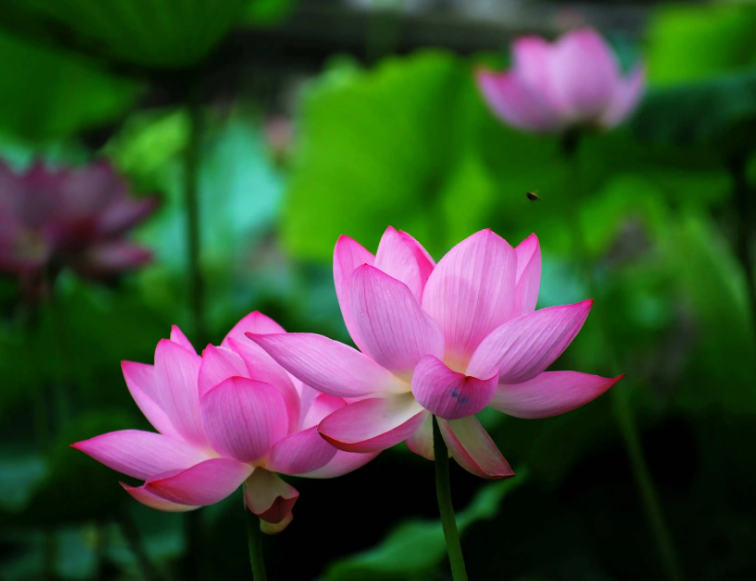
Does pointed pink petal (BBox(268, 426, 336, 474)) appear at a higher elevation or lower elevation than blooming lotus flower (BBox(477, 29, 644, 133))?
lower

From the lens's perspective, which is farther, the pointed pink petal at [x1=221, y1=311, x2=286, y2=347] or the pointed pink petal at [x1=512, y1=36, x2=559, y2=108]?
the pointed pink petal at [x1=512, y1=36, x2=559, y2=108]

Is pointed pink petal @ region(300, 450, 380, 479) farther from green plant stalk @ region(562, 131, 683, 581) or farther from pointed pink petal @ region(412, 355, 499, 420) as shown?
green plant stalk @ region(562, 131, 683, 581)

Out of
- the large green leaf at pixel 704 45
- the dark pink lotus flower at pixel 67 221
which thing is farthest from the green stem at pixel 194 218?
the large green leaf at pixel 704 45

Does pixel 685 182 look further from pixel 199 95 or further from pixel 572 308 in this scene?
pixel 572 308

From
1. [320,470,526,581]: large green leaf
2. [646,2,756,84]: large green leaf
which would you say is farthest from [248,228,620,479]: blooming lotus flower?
[646,2,756,84]: large green leaf

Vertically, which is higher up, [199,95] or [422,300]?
[199,95]

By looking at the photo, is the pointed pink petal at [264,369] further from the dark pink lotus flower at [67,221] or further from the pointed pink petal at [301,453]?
the dark pink lotus flower at [67,221]

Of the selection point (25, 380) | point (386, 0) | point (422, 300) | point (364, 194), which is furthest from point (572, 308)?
point (386, 0)
